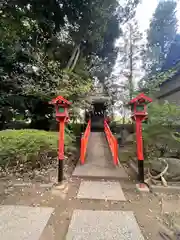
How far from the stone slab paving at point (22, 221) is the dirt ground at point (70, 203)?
0.39 ft

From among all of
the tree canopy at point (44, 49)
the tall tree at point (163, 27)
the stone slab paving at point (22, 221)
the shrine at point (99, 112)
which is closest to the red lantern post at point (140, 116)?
the stone slab paving at point (22, 221)

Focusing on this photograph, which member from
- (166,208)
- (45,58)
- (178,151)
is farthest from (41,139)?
(45,58)

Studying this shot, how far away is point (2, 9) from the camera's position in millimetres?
7852

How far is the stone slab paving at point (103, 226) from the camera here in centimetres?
220

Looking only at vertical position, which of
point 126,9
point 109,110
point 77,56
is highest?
point 126,9

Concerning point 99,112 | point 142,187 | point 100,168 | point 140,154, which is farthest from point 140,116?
point 99,112

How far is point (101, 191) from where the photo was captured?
3.69 meters

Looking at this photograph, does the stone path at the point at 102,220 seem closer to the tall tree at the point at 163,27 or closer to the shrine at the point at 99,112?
the shrine at the point at 99,112

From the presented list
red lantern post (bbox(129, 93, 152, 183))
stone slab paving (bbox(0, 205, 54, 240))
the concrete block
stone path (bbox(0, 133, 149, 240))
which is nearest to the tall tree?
red lantern post (bbox(129, 93, 152, 183))

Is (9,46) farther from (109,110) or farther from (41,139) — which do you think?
(109,110)

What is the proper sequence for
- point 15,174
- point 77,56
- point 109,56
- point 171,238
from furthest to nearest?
1. point 109,56
2. point 77,56
3. point 15,174
4. point 171,238

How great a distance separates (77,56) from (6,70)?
4.23 meters

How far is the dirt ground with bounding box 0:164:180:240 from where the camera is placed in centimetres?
241

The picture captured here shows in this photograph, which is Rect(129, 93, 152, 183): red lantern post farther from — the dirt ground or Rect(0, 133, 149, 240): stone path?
Rect(0, 133, 149, 240): stone path
